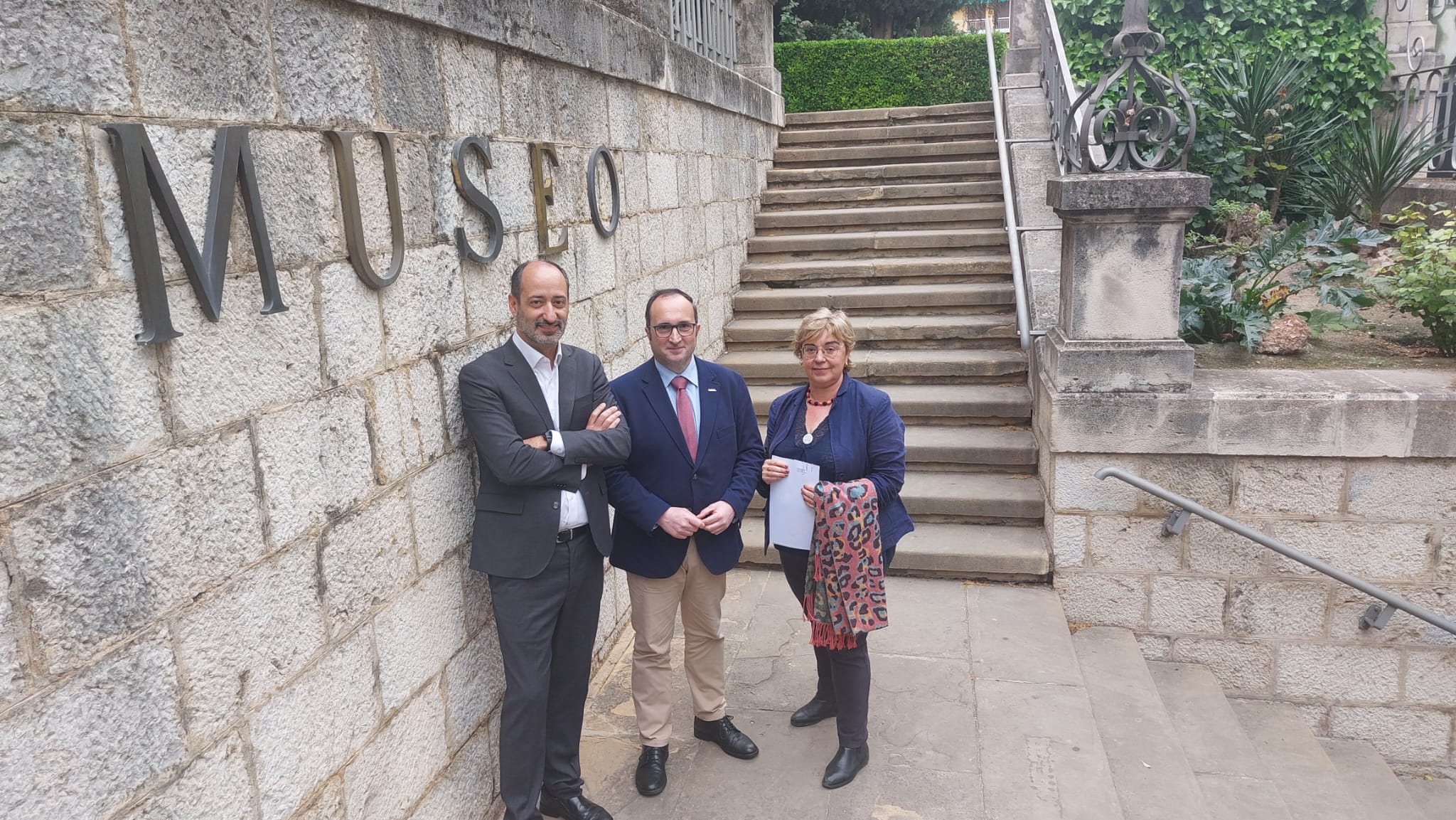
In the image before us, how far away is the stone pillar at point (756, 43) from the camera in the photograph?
8.60m

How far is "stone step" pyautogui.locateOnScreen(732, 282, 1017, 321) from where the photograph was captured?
6.93 meters

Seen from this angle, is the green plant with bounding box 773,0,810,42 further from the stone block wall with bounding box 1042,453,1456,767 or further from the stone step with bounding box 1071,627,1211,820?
the stone step with bounding box 1071,627,1211,820

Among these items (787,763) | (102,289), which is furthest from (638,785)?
(102,289)

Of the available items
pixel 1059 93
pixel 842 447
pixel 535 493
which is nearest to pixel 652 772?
pixel 535 493

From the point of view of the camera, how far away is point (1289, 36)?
9.85 metres

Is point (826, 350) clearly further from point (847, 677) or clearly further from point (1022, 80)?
point (1022, 80)

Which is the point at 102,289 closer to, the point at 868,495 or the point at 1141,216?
the point at 868,495

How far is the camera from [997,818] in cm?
320

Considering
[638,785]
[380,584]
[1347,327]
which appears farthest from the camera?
[1347,327]

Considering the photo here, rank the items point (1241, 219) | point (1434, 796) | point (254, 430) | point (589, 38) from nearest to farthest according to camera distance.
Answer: point (254, 430)
point (589, 38)
point (1434, 796)
point (1241, 219)

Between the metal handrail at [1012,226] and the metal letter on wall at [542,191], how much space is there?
324cm

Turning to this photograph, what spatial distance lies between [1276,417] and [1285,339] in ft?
3.13

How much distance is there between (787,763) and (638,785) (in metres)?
0.56

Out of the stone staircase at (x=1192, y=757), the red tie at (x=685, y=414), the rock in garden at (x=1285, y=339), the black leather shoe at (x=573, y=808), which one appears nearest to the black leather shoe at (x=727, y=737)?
the black leather shoe at (x=573, y=808)
